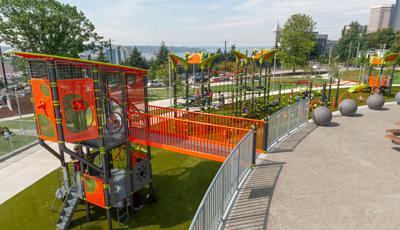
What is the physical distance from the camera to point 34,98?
8.32 meters

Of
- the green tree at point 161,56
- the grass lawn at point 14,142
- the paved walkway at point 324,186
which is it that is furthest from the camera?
the green tree at point 161,56

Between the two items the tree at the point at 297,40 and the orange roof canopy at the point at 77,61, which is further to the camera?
the tree at the point at 297,40

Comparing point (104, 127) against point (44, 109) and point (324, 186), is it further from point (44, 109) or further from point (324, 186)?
point (324, 186)

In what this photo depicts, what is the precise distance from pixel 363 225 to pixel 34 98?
9.98 m

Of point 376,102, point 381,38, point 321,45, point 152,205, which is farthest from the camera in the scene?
A: point 321,45

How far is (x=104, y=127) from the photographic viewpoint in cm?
906

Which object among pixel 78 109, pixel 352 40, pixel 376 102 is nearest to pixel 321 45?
pixel 352 40

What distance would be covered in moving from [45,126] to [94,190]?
281cm

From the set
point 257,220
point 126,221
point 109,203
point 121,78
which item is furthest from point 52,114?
point 257,220

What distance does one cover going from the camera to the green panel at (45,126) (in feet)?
26.8

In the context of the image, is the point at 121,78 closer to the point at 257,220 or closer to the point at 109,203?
the point at 109,203

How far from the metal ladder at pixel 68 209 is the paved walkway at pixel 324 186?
663 cm

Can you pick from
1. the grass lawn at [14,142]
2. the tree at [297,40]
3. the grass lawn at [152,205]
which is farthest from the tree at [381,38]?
the grass lawn at [14,142]

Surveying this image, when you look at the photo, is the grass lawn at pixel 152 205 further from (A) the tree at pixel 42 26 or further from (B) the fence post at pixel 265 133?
(A) the tree at pixel 42 26
